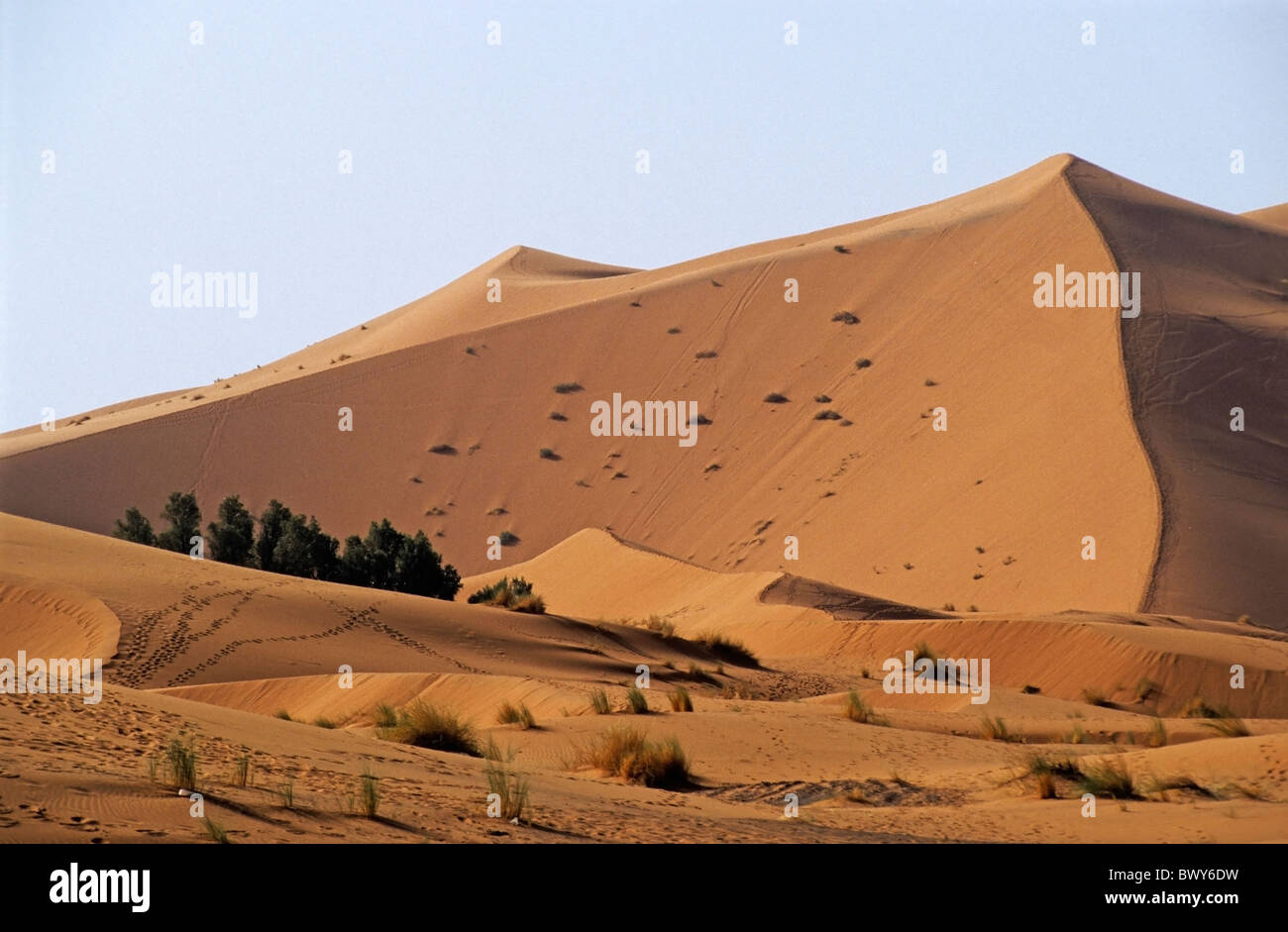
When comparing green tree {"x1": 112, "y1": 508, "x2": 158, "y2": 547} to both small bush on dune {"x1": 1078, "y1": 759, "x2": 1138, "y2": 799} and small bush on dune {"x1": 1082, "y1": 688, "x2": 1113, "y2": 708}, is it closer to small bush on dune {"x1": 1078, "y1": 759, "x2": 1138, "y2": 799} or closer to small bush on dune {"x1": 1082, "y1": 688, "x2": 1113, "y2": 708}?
small bush on dune {"x1": 1082, "y1": 688, "x2": 1113, "y2": 708}

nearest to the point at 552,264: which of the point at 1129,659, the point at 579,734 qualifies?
the point at 1129,659

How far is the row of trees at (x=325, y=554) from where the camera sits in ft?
94.6

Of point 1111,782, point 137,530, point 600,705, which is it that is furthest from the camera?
point 137,530

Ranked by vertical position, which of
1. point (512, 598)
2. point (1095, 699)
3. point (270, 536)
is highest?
point (270, 536)

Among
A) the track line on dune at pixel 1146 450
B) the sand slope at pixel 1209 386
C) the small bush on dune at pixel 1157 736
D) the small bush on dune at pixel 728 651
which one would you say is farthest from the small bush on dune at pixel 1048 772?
the sand slope at pixel 1209 386

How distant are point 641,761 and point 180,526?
22.3 m

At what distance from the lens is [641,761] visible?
1180 centimetres

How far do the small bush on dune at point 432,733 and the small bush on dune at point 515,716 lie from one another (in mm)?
1755

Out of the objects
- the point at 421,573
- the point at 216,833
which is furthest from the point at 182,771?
the point at 421,573

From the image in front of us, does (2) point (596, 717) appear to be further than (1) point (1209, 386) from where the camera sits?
No

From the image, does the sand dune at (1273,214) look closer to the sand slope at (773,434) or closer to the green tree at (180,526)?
the sand slope at (773,434)

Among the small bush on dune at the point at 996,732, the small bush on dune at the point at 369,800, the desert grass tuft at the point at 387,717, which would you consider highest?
the desert grass tuft at the point at 387,717

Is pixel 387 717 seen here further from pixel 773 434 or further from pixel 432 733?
pixel 773 434
